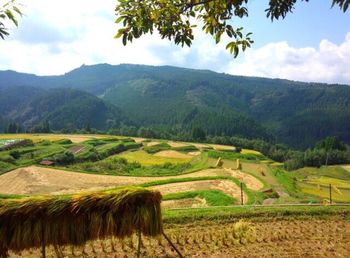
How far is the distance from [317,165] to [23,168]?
6436 centimetres

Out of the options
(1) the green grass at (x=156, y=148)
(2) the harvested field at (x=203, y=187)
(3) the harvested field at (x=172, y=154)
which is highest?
(2) the harvested field at (x=203, y=187)

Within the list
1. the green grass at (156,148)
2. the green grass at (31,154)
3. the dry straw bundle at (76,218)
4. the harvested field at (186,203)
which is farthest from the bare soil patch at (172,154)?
the dry straw bundle at (76,218)

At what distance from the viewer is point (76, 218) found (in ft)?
28.4

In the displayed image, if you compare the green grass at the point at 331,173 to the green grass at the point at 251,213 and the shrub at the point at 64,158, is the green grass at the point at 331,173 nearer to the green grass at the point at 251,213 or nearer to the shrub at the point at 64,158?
the shrub at the point at 64,158

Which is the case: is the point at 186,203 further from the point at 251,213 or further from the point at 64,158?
the point at 64,158

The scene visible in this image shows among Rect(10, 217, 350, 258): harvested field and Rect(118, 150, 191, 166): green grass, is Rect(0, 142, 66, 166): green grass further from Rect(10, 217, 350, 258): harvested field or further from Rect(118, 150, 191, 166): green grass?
Rect(10, 217, 350, 258): harvested field

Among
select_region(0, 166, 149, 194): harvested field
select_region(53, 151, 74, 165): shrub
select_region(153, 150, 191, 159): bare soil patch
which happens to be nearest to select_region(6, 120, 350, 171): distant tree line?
select_region(153, 150, 191, 159): bare soil patch

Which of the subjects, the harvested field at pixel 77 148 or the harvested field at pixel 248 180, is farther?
the harvested field at pixel 77 148

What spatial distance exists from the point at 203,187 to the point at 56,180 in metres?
13.9

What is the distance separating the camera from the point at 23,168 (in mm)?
40562

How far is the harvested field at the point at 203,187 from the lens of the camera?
3071cm

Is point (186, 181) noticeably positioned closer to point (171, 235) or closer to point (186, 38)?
point (171, 235)

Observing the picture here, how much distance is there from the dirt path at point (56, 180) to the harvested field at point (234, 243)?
20519 millimetres

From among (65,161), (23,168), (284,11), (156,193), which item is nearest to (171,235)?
(156,193)
